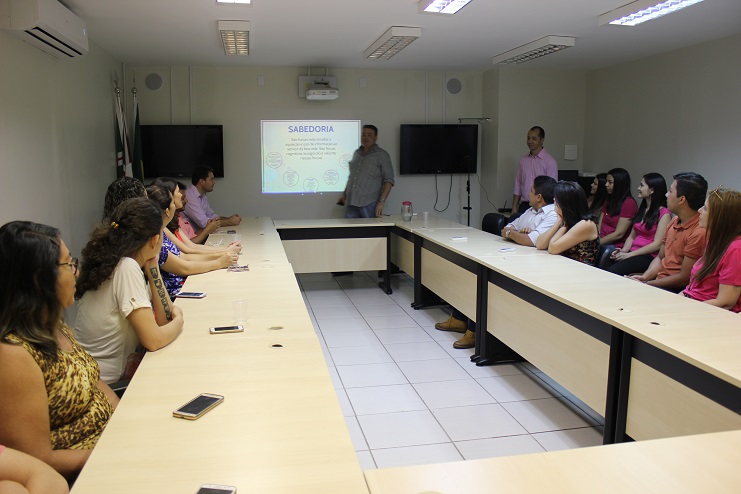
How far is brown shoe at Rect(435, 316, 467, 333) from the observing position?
465cm

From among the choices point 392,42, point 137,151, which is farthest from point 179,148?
point 392,42

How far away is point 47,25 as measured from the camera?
365 cm

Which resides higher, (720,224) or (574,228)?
(720,224)

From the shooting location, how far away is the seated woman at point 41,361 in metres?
1.40

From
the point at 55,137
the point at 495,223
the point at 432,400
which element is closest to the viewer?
the point at 432,400

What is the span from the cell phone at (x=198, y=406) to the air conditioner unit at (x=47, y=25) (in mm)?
3006

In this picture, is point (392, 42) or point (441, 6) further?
point (392, 42)

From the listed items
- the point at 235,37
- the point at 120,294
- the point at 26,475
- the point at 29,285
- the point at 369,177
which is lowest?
the point at 26,475

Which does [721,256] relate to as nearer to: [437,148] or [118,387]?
[118,387]

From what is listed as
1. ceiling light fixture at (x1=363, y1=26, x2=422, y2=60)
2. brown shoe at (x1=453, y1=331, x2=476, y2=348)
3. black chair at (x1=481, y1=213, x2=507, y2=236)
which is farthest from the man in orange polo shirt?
ceiling light fixture at (x1=363, y1=26, x2=422, y2=60)

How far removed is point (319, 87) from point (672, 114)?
3986 millimetres

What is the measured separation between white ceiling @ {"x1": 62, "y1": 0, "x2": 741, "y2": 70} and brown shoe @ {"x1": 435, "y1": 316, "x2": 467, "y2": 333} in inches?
95.7

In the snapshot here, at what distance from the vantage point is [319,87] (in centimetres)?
709

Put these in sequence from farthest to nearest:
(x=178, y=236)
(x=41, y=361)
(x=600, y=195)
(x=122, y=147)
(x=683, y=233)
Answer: (x=122, y=147) → (x=600, y=195) → (x=178, y=236) → (x=683, y=233) → (x=41, y=361)
